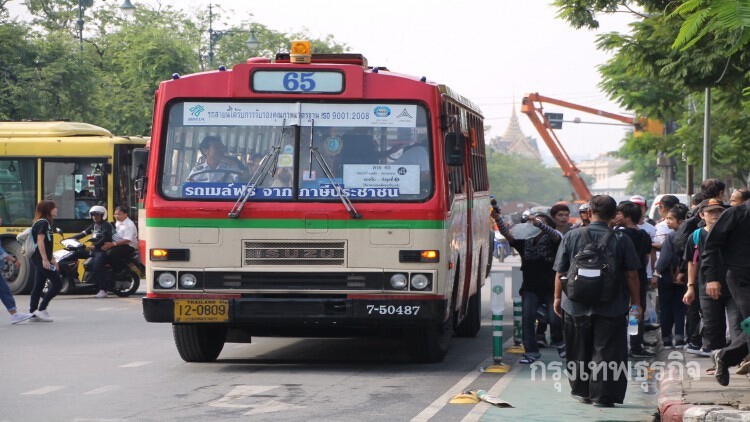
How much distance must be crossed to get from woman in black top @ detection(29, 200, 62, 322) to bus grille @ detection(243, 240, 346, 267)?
6.76 metres

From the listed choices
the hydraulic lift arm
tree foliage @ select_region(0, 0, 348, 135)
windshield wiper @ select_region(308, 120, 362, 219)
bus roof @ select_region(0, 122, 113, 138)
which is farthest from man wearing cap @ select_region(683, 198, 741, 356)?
the hydraulic lift arm

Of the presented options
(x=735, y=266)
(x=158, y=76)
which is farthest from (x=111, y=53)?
(x=735, y=266)

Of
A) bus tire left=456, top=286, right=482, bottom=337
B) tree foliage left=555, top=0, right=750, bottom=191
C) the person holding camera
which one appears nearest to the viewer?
tree foliage left=555, top=0, right=750, bottom=191

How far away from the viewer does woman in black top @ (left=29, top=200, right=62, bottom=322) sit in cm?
1825

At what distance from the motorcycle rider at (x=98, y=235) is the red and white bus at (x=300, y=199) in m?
10.9

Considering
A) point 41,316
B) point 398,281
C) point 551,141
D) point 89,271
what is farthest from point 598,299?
point 551,141

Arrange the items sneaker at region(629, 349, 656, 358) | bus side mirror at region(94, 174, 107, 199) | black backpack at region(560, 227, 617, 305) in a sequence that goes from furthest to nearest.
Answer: bus side mirror at region(94, 174, 107, 199) < sneaker at region(629, 349, 656, 358) < black backpack at region(560, 227, 617, 305)

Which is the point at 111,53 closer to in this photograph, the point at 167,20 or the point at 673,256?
the point at 167,20

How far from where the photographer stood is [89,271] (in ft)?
77.8

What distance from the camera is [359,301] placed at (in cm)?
1217

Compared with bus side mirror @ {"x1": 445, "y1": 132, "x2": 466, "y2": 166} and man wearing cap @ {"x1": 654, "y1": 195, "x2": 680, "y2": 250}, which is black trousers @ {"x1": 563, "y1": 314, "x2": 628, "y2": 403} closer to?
bus side mirror @ {"x1": 445, "y1": 132, "x2": 466, "y2": 166}

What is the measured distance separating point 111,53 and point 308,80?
37.7m

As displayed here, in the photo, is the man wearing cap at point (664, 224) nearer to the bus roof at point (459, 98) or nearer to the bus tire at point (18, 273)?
the bus roof at point (459, 98)

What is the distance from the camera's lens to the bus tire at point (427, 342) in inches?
514
